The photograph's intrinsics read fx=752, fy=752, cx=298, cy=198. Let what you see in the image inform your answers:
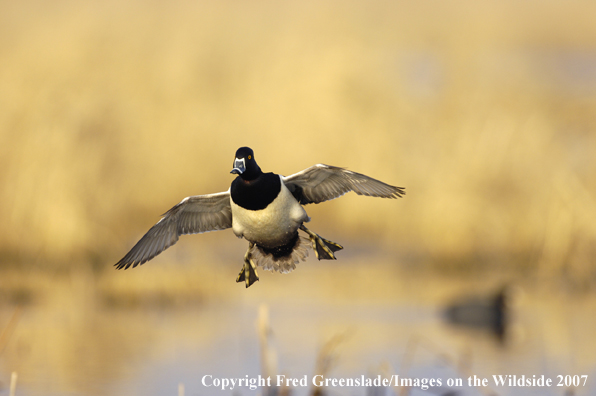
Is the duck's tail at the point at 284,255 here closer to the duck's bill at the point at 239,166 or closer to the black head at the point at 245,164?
the black head at the point at 245,164

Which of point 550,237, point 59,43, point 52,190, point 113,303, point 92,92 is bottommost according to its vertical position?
point 113,303

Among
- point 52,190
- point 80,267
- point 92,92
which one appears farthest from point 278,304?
point 92,92

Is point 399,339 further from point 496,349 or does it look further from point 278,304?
point 278,304

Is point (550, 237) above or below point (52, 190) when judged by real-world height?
below

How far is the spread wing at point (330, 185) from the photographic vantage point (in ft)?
18.0

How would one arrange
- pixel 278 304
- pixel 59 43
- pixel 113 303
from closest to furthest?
pixel 113 303
pixel 278 304
pixel 59 43

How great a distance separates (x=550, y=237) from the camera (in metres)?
17.0

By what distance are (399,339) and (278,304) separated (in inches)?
128

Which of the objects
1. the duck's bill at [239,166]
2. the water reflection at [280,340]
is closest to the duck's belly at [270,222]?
the duck's bill at [239,166]

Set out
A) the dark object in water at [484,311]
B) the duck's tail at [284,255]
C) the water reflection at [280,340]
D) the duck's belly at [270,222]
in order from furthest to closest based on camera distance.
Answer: the dark object in water at [484,311], the water reflection at [280,340], the duck's tail at [284,255], the duck's belly at [270,222]

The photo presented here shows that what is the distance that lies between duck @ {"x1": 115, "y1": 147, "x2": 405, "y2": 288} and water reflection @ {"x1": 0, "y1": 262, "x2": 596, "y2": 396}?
5810mm

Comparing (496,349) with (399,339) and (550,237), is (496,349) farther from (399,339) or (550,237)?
(550,237)

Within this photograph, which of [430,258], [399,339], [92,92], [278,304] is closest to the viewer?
[399,339]

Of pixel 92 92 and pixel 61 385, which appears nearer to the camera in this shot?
pixel 61 385
